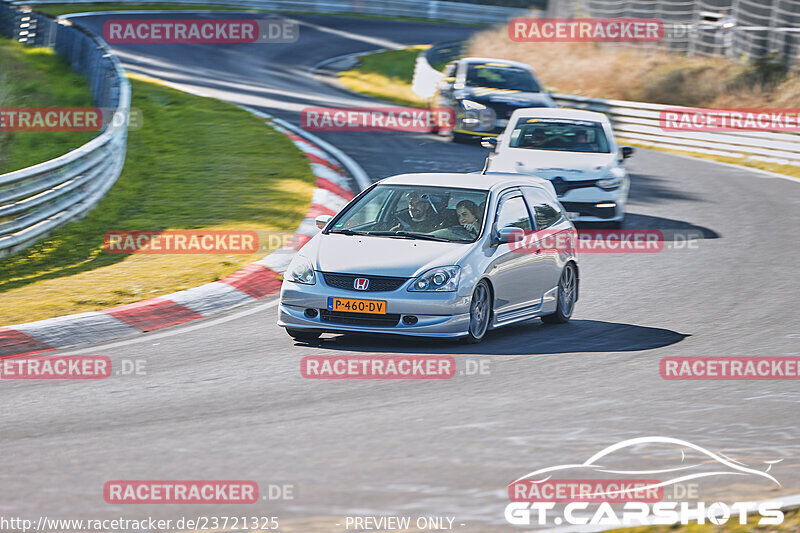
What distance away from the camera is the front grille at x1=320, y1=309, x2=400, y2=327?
9633mm

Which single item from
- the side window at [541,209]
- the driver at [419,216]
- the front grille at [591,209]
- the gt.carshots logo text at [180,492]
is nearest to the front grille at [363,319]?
the driver at [419,216]

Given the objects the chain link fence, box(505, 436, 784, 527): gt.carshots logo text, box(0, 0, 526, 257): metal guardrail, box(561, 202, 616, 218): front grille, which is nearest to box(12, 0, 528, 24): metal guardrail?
the chain link fence

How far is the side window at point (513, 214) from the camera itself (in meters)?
10.8

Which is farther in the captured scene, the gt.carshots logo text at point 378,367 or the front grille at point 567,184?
the front grille at point 567,184

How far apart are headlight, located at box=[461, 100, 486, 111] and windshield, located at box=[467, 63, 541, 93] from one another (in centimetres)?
57

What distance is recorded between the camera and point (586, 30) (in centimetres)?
4262

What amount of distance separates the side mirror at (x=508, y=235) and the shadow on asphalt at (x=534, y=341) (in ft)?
2.72

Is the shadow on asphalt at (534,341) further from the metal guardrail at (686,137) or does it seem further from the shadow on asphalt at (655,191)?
the metal guardrail at (686,137)

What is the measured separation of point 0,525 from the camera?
18.0 ft

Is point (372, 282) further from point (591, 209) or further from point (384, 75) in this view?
point (384, 75)

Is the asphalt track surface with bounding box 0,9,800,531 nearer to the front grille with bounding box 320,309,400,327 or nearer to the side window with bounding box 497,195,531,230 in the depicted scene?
the front grille with bounding box 320,309,400,327

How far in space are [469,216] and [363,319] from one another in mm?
1572

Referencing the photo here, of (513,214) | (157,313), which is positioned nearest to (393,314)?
(513,214)

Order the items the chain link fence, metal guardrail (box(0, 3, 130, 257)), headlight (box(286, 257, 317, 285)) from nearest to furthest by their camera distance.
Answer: headlight (box(286, 257, 317, 285)), metal guardrail (box(0, 3, 130, 257)), the chain link fence
